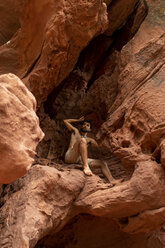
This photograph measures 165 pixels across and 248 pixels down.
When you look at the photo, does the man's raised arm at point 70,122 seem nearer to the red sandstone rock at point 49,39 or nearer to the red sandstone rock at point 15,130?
the red sandstone rock at point 49,39

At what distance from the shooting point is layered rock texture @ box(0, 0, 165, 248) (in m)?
3.76

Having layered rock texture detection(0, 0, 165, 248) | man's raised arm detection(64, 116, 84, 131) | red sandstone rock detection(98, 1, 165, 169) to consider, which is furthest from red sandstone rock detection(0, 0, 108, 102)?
red sandstone rock detection(98, 1, 165, 169)

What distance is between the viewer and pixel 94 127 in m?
6.20

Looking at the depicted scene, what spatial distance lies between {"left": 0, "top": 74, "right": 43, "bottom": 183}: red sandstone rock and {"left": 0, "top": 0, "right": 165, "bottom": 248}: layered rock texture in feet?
4.83

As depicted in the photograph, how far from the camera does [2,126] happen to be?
1903mm

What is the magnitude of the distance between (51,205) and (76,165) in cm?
114

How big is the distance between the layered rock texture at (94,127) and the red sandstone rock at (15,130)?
147cm

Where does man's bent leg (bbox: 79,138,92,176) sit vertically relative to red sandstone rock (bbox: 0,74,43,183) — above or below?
below

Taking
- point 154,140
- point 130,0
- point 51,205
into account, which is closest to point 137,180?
point 154,140

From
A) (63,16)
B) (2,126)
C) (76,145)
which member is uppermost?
(63,16)

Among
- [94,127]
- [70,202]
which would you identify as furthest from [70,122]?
[70,202]

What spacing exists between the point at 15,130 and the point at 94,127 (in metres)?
4.28

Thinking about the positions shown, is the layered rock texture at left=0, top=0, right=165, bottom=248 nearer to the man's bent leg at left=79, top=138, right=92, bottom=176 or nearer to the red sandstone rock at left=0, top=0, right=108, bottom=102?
the red sandstone rock at left=0, top=0, right=108, bottom=102

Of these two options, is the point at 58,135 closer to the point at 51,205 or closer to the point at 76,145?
the point at 76,145
